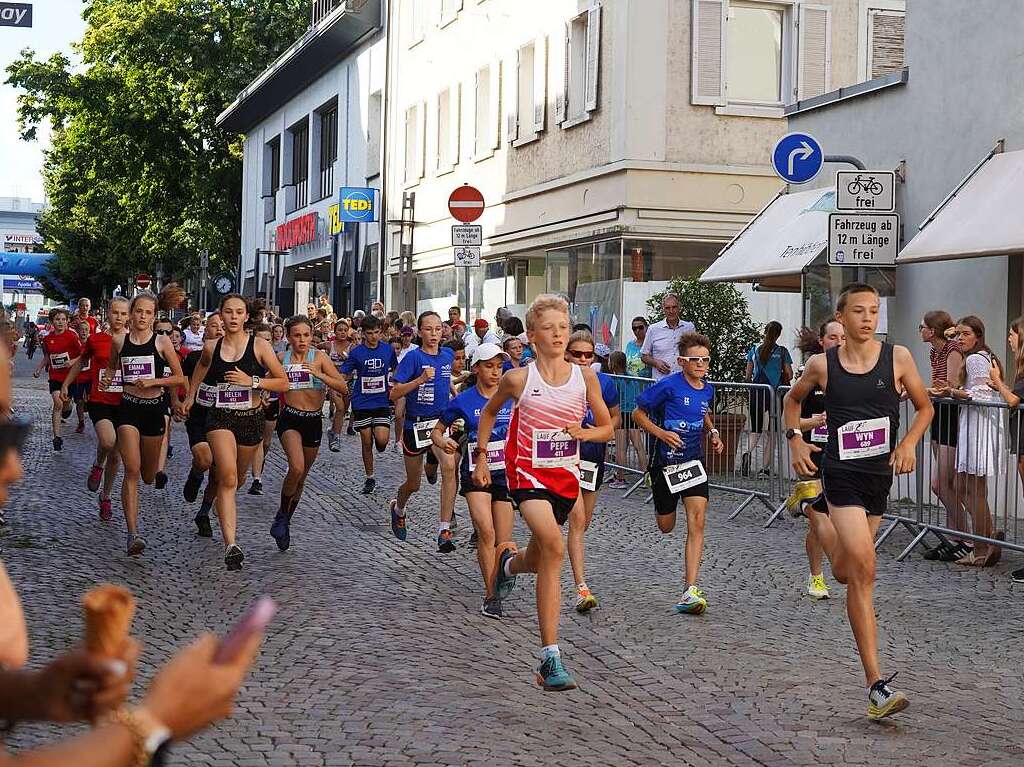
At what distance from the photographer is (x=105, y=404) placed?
1277cm

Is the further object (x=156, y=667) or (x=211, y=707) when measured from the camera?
Result: (x=156, y=667)

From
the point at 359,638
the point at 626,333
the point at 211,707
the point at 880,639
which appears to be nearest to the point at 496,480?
the point at 359,638

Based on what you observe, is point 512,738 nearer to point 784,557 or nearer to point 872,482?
point 872,482

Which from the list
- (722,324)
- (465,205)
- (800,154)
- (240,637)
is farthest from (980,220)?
(240,637)

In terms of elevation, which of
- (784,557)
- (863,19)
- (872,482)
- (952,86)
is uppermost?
(863,19)

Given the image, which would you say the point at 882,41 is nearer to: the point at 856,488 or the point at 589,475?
the point at 589,475

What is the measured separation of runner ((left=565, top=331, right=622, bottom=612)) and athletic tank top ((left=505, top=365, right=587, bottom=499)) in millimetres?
1286

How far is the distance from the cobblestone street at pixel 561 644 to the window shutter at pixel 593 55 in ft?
43.6

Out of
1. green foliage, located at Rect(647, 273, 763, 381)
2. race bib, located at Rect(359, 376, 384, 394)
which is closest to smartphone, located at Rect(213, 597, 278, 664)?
race bib, located at Rect(359, 376, 384, 394)

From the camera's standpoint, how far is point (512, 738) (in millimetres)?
6277

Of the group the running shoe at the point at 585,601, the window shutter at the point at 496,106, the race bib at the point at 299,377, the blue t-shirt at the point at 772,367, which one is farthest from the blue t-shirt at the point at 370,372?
the window shutter at the point at 496,106

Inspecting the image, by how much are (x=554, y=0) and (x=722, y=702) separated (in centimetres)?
2249

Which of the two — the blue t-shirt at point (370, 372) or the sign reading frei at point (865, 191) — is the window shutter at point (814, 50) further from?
the sign reading frei at point (865, 191)

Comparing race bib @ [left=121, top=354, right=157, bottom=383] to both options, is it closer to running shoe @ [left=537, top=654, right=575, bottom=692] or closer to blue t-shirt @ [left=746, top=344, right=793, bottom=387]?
running shoe @ [left=537, top=654, right=575, bottom=692]
